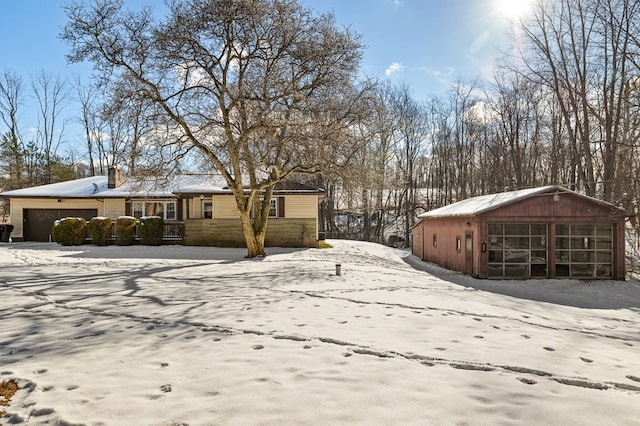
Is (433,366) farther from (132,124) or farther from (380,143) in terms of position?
(380,143)

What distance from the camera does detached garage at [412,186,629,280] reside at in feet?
46.3

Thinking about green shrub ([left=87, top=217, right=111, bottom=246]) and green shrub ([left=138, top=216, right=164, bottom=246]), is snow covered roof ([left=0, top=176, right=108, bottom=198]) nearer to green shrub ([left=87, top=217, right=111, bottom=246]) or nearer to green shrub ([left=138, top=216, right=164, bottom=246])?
green shrub ([left=87, top=217, right=111, bottom=246])

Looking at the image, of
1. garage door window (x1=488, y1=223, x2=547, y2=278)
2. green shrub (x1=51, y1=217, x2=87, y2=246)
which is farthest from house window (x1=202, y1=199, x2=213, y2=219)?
garage door window (x1=488, y1=223, x2=547, y2=278)

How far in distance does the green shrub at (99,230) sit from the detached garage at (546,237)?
17195 mm

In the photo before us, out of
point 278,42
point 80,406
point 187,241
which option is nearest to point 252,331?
point 80,406

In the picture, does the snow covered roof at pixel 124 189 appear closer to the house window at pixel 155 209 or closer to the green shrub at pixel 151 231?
the house window at pixel 155 209

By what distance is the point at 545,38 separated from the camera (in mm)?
22328

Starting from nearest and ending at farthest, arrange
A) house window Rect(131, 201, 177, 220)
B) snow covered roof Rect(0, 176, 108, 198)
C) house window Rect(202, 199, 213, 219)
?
house window Rect(202, 199, 213, 219) → snow covered roof Rect(0, 176, 108, 198) → house window Rect(131, 201, 177, 220)

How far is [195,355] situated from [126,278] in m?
6.41

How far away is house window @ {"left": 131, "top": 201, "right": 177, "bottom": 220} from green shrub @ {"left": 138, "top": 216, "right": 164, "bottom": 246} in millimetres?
2719

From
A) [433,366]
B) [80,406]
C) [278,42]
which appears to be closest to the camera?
[80,406]

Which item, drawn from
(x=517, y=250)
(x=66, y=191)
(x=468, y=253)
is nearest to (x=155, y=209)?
(x=66, y=191)

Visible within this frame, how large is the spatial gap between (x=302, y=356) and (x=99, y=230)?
18638 mm

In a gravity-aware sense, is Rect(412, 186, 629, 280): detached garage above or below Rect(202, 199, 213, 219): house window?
below
